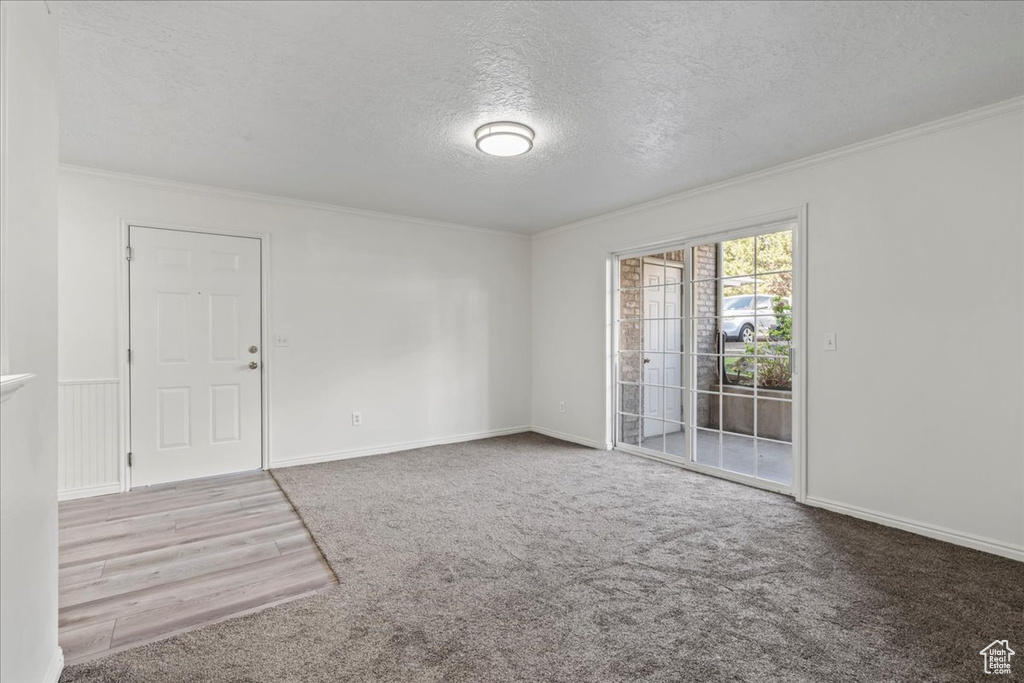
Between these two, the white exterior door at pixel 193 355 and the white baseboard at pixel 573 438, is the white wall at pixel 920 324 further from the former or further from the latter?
the white exterior door at pixel 193 355

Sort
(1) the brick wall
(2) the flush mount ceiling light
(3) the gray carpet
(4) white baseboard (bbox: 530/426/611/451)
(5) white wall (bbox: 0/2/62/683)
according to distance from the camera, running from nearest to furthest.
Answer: (5) white wall (bbox: 0/2/62/683), (3) the gray carpet, (2) the flush mount ceiling light, (1) the brick wall, (4) white baseboard (bbox: 530/426/611/451)

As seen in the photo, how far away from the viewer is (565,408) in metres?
5.60

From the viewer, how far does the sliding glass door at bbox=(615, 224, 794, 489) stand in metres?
3.79

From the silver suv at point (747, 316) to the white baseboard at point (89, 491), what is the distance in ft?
16.4

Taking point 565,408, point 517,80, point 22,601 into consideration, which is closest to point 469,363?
point 565,408

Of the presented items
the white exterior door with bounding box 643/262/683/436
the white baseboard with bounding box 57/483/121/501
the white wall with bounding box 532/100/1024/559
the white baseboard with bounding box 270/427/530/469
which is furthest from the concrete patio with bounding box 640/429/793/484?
the white baseboard with bounding box 57/483/121/501

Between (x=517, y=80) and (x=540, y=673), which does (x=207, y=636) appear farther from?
(x=517, y=80)

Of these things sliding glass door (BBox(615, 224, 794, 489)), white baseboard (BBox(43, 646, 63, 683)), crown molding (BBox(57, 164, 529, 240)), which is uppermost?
crown molding (BBox(57, 164, 529, 240))

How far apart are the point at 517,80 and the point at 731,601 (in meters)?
2.63

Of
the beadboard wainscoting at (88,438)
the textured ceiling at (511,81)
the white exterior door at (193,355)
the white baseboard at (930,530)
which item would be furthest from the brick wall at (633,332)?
the beadboard wainscoting at (88,438)

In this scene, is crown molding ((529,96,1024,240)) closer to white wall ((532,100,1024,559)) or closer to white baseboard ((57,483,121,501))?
white wall ((532,100,1024,559))

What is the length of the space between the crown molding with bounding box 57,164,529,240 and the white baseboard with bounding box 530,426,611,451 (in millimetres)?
2496

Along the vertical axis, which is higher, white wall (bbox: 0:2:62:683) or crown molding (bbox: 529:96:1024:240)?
crown molding (bbox: 529:96:1024:240)

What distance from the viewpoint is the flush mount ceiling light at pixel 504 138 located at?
2.86 metres
